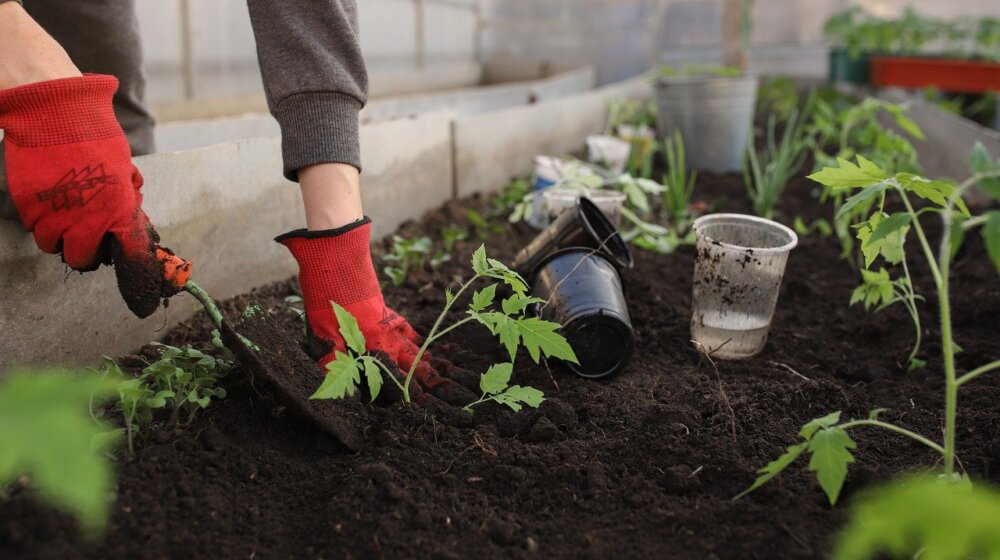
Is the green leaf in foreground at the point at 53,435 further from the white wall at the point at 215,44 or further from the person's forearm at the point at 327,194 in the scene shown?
the white wall at the point at 215,44

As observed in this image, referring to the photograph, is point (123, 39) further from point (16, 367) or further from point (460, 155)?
point (460, 155)

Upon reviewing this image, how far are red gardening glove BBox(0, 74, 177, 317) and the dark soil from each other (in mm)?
299

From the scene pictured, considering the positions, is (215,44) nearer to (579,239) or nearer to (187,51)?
(187,51)

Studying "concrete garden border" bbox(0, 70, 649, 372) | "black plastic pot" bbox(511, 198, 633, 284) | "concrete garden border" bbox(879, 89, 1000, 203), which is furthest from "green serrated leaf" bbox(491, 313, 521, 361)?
"concrete garden border" bbox(879, 89, 1000, 203)

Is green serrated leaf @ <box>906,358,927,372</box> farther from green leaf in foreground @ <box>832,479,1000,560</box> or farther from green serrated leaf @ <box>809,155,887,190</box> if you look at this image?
green leaf in foreground @ <box>832,479,1000,560</box>

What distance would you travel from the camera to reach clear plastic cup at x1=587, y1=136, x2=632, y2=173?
350cm

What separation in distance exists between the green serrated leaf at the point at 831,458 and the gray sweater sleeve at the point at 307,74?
100 cm

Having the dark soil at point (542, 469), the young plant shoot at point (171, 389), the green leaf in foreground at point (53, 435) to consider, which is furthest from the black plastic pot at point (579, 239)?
the green leaf in foreground at point (53, 435)

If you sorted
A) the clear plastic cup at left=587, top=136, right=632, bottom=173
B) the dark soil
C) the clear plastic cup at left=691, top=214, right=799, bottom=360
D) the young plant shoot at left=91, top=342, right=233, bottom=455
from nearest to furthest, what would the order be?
the dark soil, the young plant shoot at left=91, top=342, right=233, bottom=455, the clear plastic cup at left=691, top=214, right=799, bottom=360, the clear plastic cup at left=587, top=136, right=632, bottom=173

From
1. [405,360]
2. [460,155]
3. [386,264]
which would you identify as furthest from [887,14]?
[405,360]

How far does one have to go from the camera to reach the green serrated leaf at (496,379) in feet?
4.68

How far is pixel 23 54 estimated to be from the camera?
1.29 m

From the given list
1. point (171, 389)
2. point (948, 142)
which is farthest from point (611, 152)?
point (171, 389)

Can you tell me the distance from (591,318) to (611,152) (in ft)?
6.84
